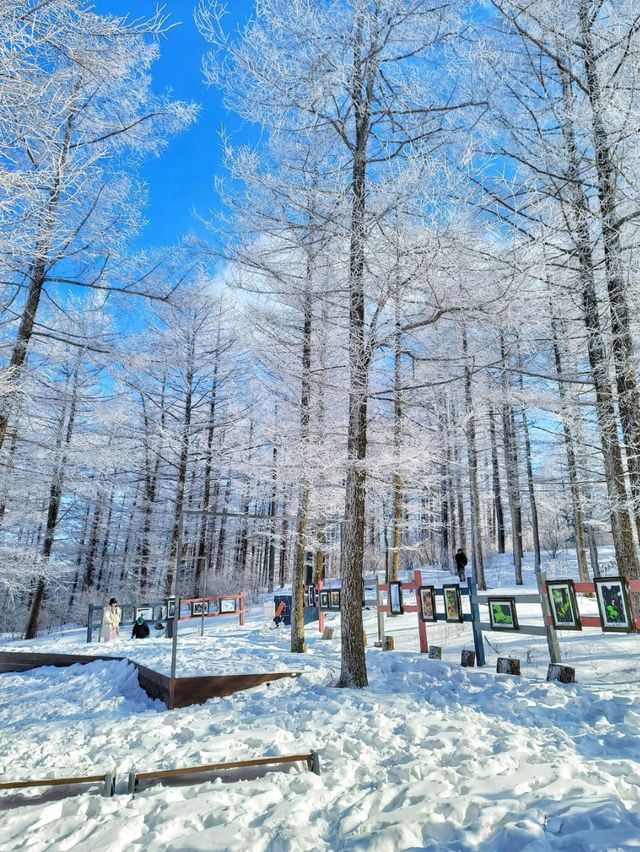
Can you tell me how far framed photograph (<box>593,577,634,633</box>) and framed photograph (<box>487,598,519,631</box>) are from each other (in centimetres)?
120

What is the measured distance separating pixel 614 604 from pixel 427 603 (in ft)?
9.74

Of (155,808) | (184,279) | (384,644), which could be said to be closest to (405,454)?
(384,644)

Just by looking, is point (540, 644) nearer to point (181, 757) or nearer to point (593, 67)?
point (181, 757)

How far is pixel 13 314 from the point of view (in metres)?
7.37

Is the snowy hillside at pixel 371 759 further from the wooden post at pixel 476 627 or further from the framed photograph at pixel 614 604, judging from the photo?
the framed photograph at pixel 614 604

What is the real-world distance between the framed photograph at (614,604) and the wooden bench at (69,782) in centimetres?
511

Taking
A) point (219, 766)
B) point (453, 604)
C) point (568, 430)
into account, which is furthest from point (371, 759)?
point (568, 430)

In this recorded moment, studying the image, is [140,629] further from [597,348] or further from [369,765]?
[597,348]

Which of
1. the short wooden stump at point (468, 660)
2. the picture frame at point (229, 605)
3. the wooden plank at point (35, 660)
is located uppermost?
the picture frame at point (229, 605)

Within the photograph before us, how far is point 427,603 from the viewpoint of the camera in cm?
769

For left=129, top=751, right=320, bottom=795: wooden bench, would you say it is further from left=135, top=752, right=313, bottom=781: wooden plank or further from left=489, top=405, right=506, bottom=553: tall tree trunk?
left=489, top=405, right=506, bottom=553: tall tree trunk

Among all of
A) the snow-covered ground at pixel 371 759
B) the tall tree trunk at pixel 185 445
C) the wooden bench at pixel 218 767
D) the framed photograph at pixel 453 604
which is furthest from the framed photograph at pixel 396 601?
the tall tree trunk at pixel 185 445

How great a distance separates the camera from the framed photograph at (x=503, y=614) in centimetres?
644

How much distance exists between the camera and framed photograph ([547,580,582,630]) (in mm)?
5648
